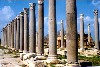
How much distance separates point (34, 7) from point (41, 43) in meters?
5.63

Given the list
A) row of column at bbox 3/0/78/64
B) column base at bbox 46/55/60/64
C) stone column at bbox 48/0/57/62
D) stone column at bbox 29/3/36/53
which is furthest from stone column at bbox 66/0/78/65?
stone column at bbox 29/3/36/53

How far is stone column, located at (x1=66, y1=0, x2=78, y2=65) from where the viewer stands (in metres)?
16.6

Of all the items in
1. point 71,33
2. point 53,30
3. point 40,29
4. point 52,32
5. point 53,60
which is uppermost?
point 40,29

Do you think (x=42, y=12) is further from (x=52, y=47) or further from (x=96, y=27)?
(x=96, y=27)

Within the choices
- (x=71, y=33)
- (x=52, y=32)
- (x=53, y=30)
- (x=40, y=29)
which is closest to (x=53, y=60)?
(x=52, y=32)

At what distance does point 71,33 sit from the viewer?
55.2ft

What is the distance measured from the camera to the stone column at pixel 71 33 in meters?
16.6

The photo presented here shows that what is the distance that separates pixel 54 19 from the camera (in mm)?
23312

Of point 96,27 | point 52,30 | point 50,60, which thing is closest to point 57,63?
point 50,60

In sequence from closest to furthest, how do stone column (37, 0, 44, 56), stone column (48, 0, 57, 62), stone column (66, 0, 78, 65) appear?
stone column (66, 0, 78, 65), stone column (48, 0, 57, 62), stone column (37, 0, 44, 56)

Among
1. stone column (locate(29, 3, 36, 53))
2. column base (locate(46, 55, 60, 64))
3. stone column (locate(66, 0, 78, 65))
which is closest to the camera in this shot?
stone column (locate(66, 0, 78, 65))

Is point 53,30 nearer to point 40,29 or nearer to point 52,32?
point 52,32

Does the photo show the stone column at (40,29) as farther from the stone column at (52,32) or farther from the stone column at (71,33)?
the stone column at (71,33)

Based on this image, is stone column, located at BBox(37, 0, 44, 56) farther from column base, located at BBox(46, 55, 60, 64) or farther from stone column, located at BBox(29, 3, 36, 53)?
column base, located at BBox(46, 55, 60, 64)
